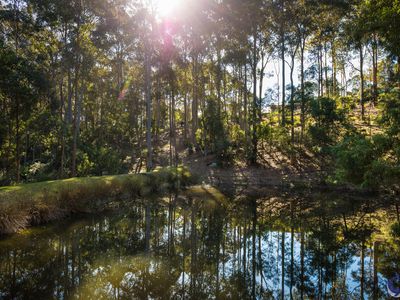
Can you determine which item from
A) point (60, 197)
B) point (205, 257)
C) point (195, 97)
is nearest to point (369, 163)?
point (205, 257)

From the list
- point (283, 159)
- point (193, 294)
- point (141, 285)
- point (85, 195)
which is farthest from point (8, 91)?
point (283, 159)

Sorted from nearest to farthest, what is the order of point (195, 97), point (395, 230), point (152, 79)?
point (395, 230), point (152, 79), point (195, 97)

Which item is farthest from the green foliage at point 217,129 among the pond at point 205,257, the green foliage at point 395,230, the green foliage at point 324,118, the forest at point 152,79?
the green foliage at point 395,230

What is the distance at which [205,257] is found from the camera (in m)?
7.24

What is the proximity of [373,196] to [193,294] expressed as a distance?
1515cm

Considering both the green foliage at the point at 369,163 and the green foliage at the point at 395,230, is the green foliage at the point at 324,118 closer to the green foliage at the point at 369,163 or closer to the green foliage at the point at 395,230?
the green foliage at the point at 369,163

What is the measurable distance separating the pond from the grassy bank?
0.50 metres

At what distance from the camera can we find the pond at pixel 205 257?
5465mm

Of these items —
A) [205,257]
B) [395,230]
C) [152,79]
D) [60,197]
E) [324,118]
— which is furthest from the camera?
[152,79]

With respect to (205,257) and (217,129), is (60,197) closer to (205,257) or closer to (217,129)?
(205,257)

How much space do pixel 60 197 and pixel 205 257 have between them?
6968mm

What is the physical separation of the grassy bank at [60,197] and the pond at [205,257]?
1.64 ft

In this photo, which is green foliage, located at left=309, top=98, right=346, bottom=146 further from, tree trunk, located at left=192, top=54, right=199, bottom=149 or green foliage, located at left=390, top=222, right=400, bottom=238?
green foliage, located at left=390, top=222, right=400, bottom=238

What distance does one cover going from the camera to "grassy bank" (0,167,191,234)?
9156 mm
